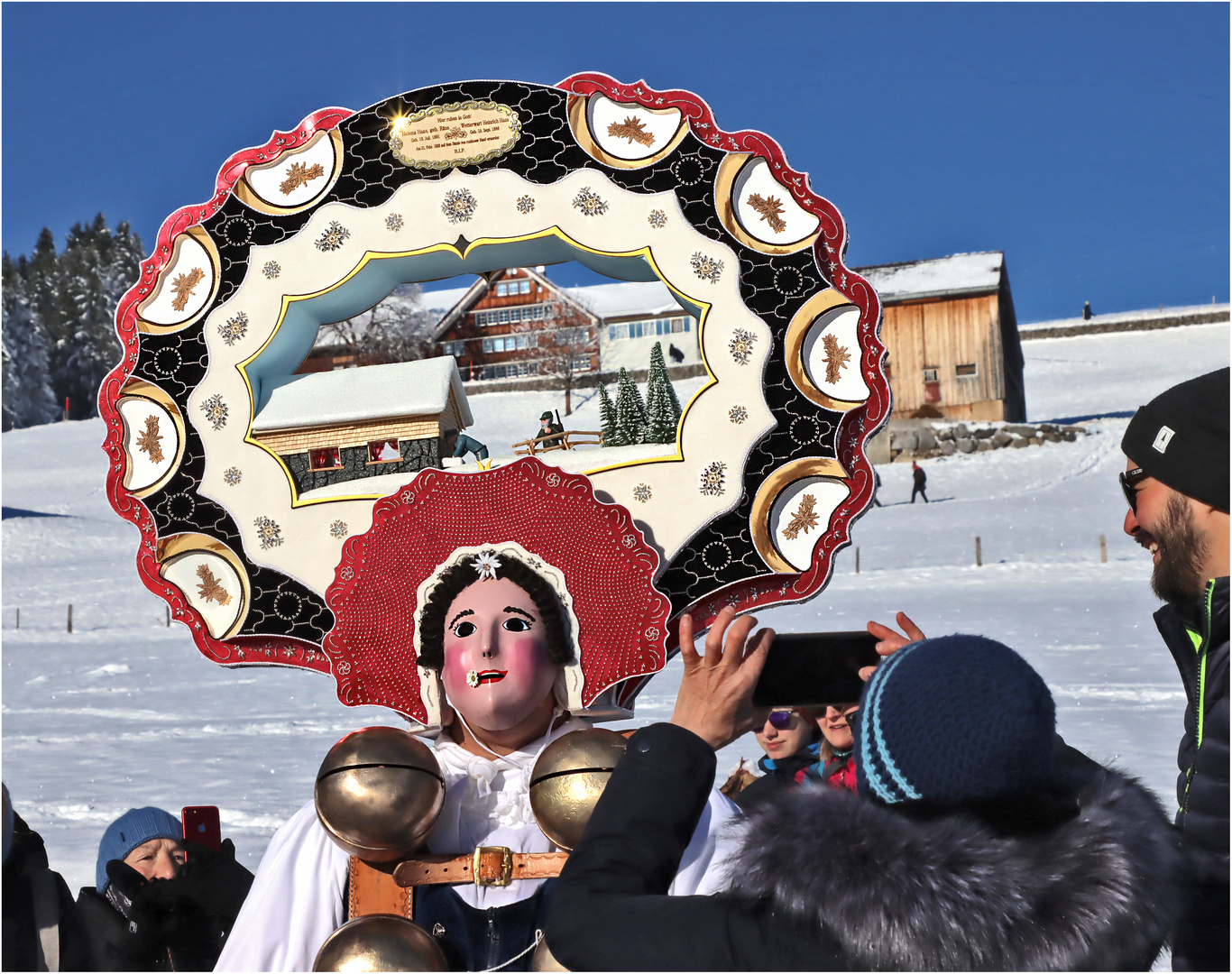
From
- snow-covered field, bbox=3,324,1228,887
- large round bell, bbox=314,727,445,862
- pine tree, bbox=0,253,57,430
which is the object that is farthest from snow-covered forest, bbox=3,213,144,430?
large round bell, bbox=314,727,445,862

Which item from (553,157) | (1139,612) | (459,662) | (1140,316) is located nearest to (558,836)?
(459,662)

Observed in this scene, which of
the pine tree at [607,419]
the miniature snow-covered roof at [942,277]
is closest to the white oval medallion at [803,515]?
the pine tree at [607,419]

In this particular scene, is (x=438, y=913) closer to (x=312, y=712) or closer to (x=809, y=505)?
(x=809, y=505)

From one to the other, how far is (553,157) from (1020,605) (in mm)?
9542

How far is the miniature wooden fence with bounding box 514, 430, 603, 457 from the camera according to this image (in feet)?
11.2

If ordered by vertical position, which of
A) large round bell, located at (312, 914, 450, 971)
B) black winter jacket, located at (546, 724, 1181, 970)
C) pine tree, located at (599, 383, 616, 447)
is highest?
pine tree, located at (599, 383, 616, 447)

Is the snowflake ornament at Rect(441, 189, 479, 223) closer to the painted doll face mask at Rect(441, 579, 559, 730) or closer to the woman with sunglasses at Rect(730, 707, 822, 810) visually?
the painted doll face mask at Rect(441, 579, 559, 730)

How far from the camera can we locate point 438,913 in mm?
2453

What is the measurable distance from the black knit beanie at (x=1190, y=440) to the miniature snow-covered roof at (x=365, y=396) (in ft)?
6.62

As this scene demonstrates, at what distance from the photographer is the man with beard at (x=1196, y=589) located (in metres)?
1.91

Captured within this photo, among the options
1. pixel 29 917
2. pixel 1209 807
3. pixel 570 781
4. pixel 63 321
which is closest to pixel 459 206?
pixel 570 781

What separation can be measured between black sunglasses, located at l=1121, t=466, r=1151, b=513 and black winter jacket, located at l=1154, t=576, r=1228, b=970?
28 centimetres

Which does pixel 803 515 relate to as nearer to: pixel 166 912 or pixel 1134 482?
pixel 1134 482

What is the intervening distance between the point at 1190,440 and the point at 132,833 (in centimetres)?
284
